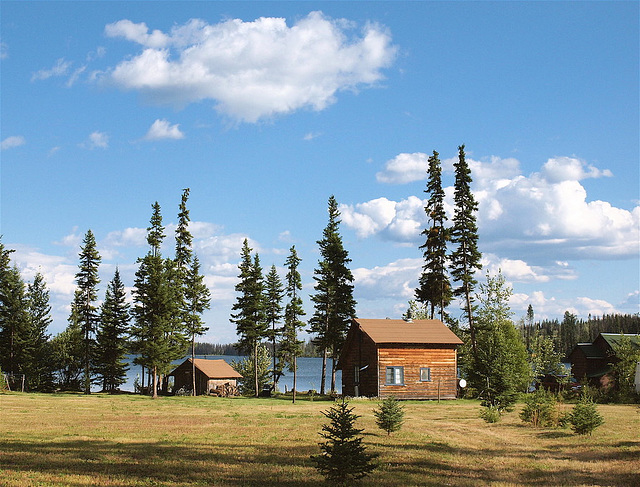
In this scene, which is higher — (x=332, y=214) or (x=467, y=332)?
(x=332, y=214)

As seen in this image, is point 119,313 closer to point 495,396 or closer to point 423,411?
point 423,411

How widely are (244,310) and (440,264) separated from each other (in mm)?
23947

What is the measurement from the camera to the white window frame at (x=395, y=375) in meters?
49.5

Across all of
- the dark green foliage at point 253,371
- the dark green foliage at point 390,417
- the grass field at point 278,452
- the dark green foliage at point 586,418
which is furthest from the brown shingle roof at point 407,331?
the dark green foliage at point 253,371

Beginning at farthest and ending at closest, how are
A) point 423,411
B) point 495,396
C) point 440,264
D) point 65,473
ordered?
point 440,264
point 423,411
point 495,396
point 65,473

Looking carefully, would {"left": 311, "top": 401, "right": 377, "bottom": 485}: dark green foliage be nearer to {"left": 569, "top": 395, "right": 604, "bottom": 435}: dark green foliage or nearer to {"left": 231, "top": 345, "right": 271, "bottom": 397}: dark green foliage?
{"left": 569, "top": 395, "right": 604, "bottom": 435}: dark green foliage

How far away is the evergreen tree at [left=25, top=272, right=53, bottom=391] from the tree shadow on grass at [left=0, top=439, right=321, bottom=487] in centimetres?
5303

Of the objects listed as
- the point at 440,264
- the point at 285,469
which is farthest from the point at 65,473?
the point at 440,264

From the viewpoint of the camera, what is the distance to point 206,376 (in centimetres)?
7381

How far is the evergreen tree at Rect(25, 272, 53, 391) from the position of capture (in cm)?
7031

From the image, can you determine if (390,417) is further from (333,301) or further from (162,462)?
(333,301)

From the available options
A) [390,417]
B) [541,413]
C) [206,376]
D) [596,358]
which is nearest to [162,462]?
[390,417]

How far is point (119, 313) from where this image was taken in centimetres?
7156

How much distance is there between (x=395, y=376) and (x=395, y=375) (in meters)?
0.08
